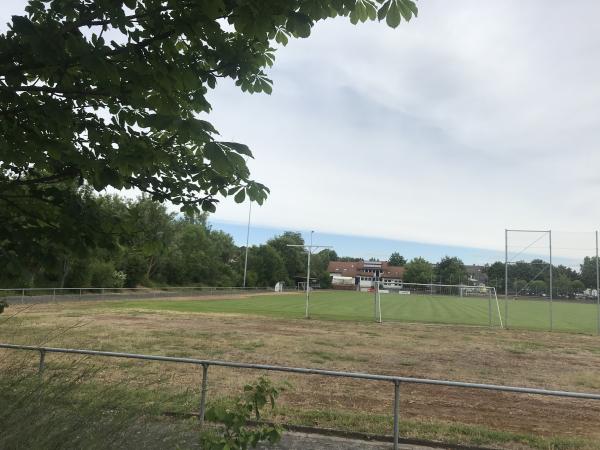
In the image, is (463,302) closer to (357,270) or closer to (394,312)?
(394,312)

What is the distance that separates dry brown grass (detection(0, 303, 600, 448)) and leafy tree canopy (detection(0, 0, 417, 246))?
2.16 meters

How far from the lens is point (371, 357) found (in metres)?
15.2

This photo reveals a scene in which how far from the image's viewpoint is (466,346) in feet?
62.5

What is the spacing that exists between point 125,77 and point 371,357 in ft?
43.9

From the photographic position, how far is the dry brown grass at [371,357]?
8984 millimetres

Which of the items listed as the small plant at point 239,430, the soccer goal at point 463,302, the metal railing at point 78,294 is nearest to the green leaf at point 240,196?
the small plant at point 239,430

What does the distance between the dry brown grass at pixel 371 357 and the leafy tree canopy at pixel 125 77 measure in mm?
2158

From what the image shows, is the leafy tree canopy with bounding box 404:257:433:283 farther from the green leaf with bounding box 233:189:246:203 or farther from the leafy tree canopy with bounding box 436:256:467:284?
the green leaf with bounding box 233:189:246:203

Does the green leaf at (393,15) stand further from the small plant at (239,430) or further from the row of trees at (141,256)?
the small plant at (239,430)

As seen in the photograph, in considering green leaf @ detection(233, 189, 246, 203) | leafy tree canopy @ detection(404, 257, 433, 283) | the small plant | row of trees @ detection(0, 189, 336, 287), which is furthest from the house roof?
green leaf @ detection(233, 189, 246, 203)

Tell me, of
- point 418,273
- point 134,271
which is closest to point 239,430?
point 134,271

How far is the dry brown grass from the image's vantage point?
8.98 metres

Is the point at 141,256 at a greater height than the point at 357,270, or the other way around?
the point at 357,270

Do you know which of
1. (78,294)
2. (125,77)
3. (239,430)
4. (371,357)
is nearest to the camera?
(125,77)
